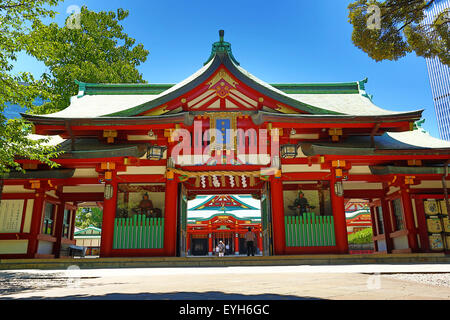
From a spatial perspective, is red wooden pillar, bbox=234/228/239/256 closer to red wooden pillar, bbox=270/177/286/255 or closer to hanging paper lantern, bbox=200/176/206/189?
hanging paper lantern, bbox=200/176/206/189

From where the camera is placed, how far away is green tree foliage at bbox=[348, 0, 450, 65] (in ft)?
27.0

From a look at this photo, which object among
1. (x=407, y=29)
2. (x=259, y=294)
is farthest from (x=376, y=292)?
(x=407, y=29)

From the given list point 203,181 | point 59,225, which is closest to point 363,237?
point 203,181

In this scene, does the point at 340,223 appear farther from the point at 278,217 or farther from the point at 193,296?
the point at 193,296

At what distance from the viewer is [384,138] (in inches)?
520

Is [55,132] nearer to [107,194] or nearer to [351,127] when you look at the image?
[107,194]

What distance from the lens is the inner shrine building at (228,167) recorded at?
1119 cm

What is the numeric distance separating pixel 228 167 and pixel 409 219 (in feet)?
22.7

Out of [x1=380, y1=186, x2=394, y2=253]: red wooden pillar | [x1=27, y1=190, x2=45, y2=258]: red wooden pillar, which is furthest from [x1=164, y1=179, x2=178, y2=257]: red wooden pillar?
[x1=380, y1=186, x2=394, y2=253]: red wooden pillar

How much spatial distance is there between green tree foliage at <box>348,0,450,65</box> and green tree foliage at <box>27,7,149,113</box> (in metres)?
17.5

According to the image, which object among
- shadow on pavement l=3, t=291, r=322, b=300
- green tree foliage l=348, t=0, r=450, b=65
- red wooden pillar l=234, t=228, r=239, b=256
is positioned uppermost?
green tree foliage l=348, t=0, r=450, b=65

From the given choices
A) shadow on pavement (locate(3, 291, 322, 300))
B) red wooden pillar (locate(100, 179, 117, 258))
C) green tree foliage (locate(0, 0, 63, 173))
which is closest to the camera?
shadow on pavement (locate(3, 291, 322, 300))
